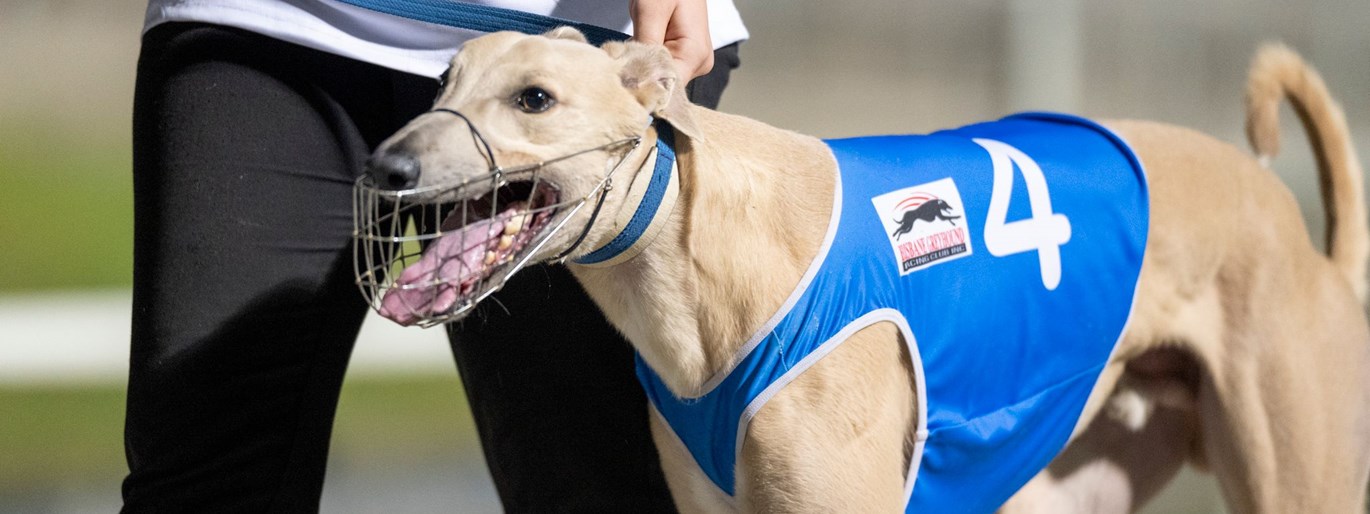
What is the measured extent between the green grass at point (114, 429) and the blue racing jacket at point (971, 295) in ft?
9.56

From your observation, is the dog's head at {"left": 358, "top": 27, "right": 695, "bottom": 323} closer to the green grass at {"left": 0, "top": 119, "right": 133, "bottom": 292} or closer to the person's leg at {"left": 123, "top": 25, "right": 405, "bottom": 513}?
the person's leg at {"left": 123, "top": 25, "right": 405, "bottom": 513}

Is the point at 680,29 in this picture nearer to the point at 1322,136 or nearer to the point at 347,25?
the point at 347,25

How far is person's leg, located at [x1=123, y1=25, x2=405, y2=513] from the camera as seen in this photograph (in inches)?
64.8

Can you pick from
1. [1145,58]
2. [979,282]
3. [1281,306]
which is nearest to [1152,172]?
[1281,306]

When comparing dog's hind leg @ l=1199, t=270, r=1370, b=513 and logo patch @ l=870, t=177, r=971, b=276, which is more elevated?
logo patch @ l=870, t=177, r=971, b=276

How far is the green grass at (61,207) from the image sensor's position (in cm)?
579

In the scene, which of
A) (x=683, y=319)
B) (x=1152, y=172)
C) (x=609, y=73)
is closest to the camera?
(x=609, y=73)

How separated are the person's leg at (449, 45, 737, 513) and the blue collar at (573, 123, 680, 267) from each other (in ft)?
0.80

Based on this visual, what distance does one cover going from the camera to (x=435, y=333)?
14.4 feet

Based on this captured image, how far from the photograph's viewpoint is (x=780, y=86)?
5125 millimetres

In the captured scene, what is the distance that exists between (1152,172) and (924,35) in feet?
10.3

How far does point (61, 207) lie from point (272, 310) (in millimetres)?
5139

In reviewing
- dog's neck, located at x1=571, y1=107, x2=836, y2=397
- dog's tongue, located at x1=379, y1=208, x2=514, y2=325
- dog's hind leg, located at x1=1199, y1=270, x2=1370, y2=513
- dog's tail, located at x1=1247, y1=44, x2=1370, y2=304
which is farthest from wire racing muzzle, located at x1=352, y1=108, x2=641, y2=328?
dog's tail, located at x1=1247, y1=44, x2=1370, y2=304

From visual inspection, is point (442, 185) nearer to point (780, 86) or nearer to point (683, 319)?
point (683, 319)
